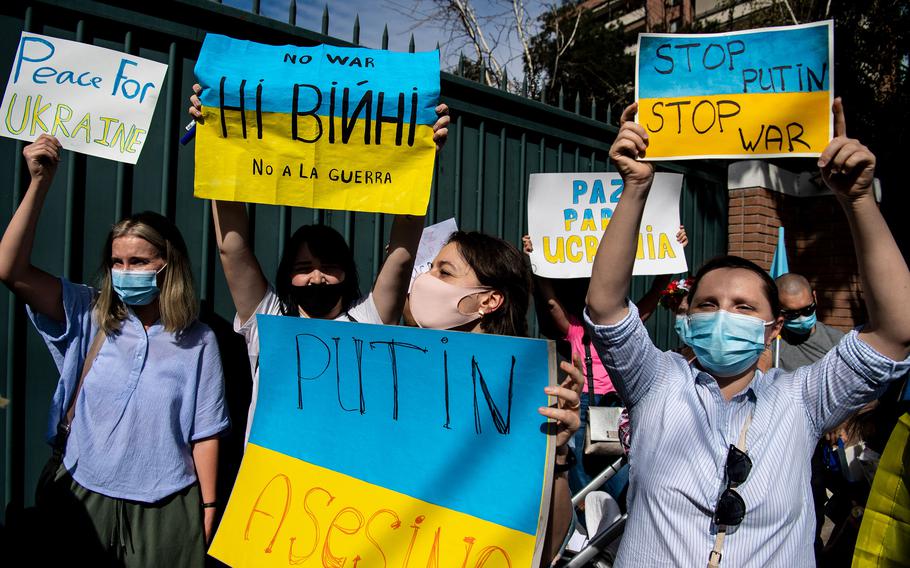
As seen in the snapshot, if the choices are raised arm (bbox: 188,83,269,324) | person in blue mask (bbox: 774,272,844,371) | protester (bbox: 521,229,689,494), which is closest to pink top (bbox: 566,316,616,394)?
protester (bbox: 521,229,689,494)

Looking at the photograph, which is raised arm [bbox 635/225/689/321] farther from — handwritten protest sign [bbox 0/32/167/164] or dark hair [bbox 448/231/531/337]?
handwritten protest sign [bbox 0/32/167/164]

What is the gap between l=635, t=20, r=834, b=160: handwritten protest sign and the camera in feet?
7.68

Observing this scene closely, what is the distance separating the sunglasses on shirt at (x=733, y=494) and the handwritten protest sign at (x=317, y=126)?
1260 mm

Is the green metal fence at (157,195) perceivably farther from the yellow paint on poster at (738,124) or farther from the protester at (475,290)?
the yellow paint on poster at (738,124)

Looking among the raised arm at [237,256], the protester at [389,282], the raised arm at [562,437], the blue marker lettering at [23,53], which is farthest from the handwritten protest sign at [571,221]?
the blue marker lettering at [23,53]

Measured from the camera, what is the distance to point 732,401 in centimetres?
176

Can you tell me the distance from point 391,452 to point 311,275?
0.91m

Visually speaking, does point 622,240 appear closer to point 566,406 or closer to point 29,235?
point 566,406

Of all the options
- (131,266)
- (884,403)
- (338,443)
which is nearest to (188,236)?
(131,266)

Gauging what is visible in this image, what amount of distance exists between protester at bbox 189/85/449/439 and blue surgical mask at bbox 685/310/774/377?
108cm

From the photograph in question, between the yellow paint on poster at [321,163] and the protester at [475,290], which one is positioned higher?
the yellow paint on poster at [321,163]

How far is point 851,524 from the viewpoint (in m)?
2.83

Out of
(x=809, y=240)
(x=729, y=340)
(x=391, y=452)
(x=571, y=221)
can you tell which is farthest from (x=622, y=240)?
(x=809, y=240)

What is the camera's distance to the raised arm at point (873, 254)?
5.17ft
